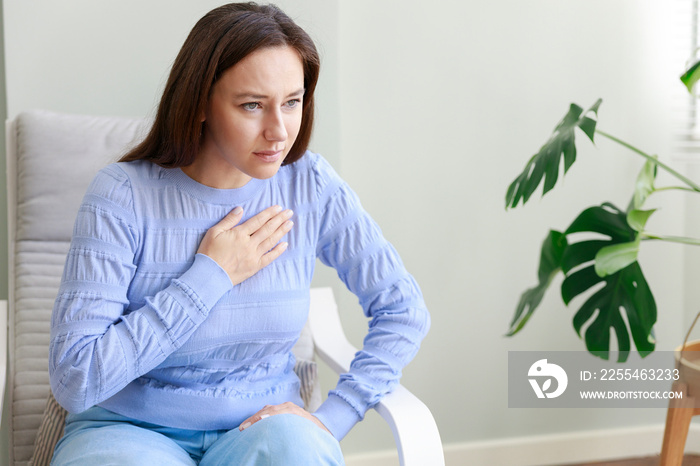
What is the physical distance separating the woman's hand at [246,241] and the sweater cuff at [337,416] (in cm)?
25

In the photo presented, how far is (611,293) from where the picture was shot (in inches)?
63.3

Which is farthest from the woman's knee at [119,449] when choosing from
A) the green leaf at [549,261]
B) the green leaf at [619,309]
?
the green leaf at [619,309]

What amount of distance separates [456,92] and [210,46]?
1026 millimetres

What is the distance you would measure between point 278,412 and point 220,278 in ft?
0.74

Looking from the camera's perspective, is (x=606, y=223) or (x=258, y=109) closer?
(x=258, y=109)

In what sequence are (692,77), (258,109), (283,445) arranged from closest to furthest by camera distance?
(283,445) < (258,109) < (692,77)

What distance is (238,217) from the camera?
112 cm

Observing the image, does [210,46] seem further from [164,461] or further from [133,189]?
[164,461]

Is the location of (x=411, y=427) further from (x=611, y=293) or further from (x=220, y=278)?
(x=611, y=293)

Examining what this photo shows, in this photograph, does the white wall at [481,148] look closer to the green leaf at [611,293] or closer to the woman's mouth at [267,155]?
the green leaf at [611,293]

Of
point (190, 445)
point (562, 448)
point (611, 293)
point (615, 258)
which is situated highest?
point (615, 258)

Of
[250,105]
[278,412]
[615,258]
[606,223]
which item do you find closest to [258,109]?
[250,105]

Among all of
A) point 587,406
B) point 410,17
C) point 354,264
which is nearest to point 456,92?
point 410,17

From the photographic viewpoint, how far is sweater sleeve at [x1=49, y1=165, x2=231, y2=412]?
97cm
